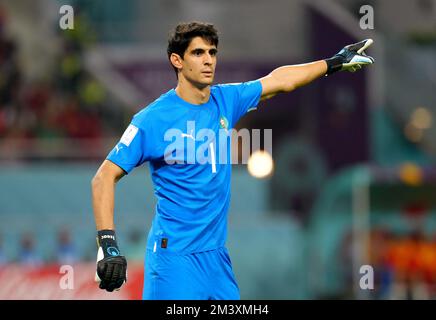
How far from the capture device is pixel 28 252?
16.8m

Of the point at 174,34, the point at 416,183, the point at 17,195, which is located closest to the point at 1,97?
the point at 17,195

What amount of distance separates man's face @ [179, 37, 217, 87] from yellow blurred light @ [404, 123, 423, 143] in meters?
14.5

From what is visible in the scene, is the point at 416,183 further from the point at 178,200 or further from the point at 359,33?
the point at 178,200

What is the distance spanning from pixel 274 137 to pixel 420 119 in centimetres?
291

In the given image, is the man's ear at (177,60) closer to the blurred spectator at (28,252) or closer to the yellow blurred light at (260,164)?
the blurred spectator at (28,252)

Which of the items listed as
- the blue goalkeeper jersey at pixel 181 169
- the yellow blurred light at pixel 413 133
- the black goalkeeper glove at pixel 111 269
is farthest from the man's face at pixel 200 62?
the yellow blurred light at pixel 413 133

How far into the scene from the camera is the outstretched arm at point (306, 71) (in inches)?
304

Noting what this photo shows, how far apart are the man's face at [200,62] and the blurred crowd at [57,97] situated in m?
12.3

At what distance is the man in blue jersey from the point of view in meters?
6.95

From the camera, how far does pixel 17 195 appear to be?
714 inches

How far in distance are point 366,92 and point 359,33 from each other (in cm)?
113

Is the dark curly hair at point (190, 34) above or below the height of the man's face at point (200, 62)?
above

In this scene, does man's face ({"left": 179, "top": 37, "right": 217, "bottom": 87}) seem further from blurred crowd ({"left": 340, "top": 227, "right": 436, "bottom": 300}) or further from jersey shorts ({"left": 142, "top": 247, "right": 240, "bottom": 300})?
blurred crowd ({"left": 340, "top": 227, "right": 436, "bottom": 300})

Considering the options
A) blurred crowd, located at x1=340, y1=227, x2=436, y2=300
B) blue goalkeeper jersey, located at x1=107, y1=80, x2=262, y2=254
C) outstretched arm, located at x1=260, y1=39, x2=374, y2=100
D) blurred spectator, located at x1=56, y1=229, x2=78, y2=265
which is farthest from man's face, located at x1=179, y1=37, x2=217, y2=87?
blurred crowd, located at x1=340, y1=227, x2=436, y2=300
